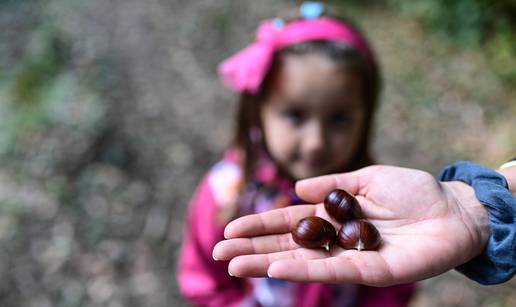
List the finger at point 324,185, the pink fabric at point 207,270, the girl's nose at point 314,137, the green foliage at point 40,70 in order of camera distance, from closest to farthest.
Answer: the finger at point 324,185 → the girl's nose at point 314,137 → the pink fabric at point 207,270 → the green foliage at point 40,70

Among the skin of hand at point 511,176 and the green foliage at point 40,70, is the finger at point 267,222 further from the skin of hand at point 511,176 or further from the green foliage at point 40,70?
the green foliage at point 40,70

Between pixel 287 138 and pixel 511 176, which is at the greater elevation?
pixel 287 138

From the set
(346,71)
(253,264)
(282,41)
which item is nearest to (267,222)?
(253,264)

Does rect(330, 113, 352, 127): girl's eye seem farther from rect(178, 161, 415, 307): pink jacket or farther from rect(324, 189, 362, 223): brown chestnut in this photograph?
rect(178, 161, 415, 307): pink jacket

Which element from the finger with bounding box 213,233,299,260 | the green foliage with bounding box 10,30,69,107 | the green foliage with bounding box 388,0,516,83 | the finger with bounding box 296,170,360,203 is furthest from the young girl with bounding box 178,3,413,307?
the green foliage with bounding box 388,0,516,83

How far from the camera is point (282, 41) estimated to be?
2650mm

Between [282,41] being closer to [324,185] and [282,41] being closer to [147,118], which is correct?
[324,185]

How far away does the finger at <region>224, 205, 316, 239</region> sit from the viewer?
66.2 inches

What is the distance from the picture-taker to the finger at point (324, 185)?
195 centimetres

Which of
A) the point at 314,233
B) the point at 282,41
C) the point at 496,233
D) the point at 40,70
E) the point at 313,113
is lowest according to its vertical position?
the point at 496,233

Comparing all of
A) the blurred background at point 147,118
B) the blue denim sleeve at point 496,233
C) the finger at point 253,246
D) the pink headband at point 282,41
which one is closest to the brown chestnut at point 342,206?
the finger at point 253,246

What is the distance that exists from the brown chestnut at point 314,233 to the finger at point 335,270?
0.15 meters

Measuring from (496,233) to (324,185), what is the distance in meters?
0.64

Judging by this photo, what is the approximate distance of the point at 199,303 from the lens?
9.18 ft
